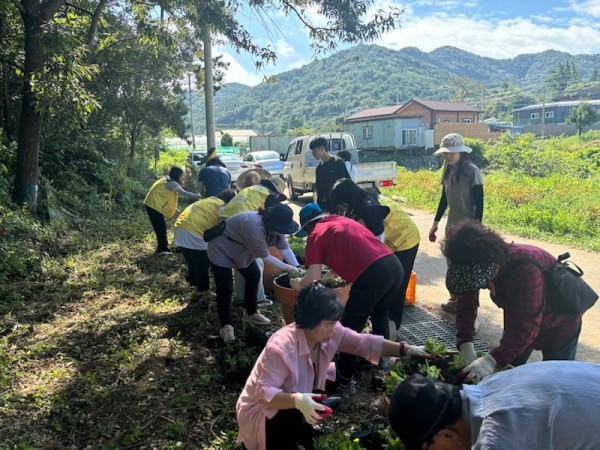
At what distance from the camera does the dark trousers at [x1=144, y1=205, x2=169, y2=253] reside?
716cm

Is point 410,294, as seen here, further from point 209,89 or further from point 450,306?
point 209,89

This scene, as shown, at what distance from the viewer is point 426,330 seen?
4.70 meters

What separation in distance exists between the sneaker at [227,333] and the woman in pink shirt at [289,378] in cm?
166

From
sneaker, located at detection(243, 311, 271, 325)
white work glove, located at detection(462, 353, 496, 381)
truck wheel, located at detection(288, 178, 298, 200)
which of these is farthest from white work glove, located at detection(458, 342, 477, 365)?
truck wheel, located at detection(288, 178, 298, 200)

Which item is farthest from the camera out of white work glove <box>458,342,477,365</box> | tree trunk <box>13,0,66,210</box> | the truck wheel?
the truck wheel

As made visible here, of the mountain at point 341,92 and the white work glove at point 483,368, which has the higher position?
the mountain at point 341,92

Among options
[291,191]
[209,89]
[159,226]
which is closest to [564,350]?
[159,226]

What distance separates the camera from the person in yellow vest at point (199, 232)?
5055 mm

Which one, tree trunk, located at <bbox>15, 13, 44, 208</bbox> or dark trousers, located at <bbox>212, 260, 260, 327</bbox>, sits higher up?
tree trunk, located at <bbox>15, 13, 44, 208</bbox>

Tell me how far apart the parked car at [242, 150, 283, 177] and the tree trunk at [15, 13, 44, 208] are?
10675 mm

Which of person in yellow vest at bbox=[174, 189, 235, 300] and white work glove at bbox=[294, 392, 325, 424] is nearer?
white work glove at bbox=[294, 392, 325, 424]

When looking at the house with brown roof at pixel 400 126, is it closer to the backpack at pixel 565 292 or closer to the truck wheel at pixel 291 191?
the truck wheel at pixel 291 191

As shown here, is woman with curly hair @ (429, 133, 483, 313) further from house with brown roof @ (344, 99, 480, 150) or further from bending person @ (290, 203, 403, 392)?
house with brown roof @ (344, 99, 480, 150)

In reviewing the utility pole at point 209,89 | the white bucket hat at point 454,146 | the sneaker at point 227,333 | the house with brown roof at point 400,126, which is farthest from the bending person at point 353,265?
the house with brown roof at point 400,126
